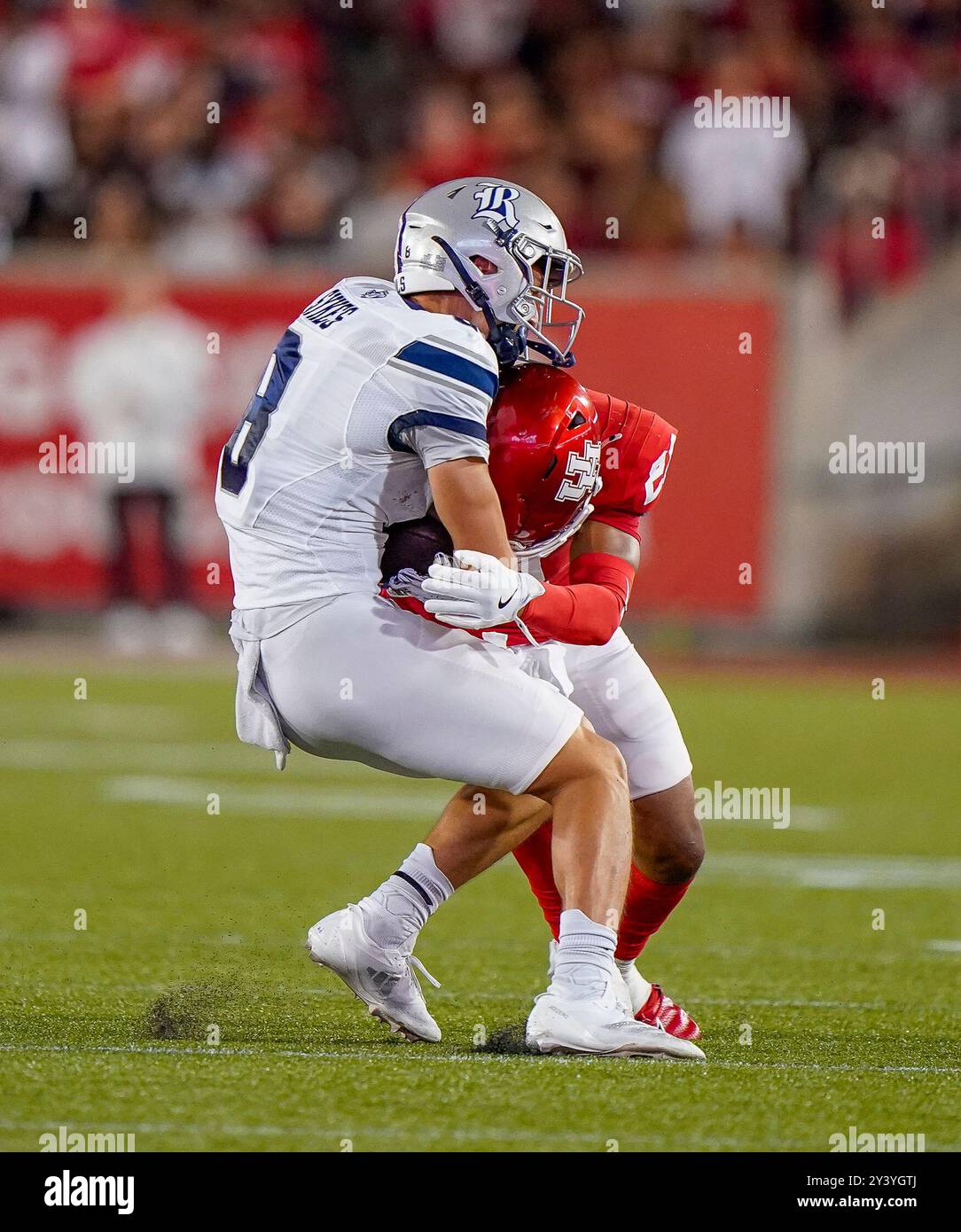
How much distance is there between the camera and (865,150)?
12336 millimetres

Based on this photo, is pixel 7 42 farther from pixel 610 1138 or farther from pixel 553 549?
pixel 610 1138

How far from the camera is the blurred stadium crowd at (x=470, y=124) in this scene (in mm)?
12250

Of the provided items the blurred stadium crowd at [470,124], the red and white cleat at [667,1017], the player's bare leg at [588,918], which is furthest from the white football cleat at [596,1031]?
the blurred stadium crowd at [470,124]

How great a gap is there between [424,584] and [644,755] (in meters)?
0.74

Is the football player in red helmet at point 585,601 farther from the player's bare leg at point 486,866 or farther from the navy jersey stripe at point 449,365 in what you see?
the navy jersey stripe at point 449,365

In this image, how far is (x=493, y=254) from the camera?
3.83 meters

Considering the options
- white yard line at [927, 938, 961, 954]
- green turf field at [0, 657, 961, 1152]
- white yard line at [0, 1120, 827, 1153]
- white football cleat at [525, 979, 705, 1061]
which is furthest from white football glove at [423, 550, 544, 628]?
white yard line at [927, 938, 961, 954]

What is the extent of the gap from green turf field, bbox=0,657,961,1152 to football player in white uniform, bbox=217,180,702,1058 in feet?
0.61

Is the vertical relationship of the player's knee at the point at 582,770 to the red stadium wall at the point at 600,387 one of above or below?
below

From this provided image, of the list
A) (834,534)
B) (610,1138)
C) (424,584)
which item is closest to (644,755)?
(424,584)

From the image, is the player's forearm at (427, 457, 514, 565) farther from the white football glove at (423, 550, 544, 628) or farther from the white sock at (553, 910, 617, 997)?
the white sock at (553, 910, 617, 997)

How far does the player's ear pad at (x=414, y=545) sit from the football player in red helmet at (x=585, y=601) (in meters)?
0.02

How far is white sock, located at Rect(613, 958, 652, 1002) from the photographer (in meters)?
4.06

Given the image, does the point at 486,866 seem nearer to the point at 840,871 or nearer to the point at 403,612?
the point at 403,612
